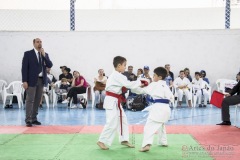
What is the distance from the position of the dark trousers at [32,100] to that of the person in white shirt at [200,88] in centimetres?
A: 624

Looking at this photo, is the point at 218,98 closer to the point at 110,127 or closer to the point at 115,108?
the point at 115,108

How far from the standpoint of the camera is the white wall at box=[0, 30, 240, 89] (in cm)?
1293

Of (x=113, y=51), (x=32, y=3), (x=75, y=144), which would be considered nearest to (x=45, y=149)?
(x=75, y=144)

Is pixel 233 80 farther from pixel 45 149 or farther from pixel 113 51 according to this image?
pixel 45 149

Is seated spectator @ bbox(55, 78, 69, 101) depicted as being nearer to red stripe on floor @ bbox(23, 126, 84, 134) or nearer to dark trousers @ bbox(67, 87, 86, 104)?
dark trousers @ bbox(67, 87, 86, 104)

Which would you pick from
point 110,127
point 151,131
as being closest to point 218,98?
point 151,131

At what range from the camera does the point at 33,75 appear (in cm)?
709

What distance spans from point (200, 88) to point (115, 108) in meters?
7.37

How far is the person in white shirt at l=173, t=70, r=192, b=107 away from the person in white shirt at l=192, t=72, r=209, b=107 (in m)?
0.24

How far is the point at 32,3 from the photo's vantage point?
514 inches

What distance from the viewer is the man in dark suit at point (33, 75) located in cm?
707

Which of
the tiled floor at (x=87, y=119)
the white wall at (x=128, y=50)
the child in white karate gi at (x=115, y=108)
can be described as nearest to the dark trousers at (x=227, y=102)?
the tiled floor at (x=87, y=119)

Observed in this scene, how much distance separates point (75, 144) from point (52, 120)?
310 centimetres

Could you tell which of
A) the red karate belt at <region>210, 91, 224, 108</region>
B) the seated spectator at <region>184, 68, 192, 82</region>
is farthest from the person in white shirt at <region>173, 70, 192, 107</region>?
the red karate belt at <region>210, 91, 224, 108</region>
